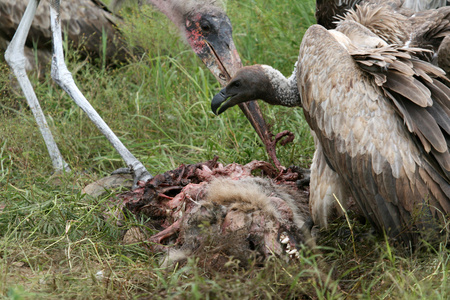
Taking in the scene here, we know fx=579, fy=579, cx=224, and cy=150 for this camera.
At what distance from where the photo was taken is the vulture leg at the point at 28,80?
186 inches

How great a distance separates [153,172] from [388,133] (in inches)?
83.7

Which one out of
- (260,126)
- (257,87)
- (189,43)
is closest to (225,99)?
(257,87)

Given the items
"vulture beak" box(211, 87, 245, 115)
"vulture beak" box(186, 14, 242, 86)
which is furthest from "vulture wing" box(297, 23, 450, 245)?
"vulture beak" box(186, 14, 242, 86)

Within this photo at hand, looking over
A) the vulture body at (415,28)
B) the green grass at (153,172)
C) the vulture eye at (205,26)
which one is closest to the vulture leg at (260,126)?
the green grass at (153,172)

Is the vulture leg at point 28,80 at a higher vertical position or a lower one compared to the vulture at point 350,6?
higher

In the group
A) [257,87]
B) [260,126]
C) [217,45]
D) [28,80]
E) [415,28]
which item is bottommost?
[260,126]

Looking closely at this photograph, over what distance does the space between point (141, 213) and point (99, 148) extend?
5.13 ft

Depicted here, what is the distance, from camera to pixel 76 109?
5.40 metres

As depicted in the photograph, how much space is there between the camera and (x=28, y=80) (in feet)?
16.3

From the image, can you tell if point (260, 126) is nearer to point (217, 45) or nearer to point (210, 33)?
point (217, 45)

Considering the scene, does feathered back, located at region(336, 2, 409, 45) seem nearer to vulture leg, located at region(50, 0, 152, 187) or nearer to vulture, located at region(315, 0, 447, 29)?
vulture, located at region(315, 0, 447, 29)

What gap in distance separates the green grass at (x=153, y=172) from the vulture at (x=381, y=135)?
0.19m

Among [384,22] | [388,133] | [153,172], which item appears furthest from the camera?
[153,172]

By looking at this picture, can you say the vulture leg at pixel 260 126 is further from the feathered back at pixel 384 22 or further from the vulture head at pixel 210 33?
the feathered back at pixel 384 22
